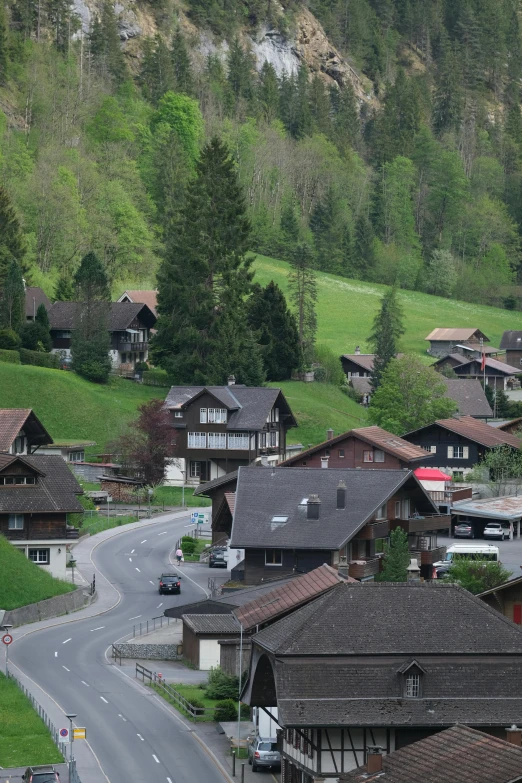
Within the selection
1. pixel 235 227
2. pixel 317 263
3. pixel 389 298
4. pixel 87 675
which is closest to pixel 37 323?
pixel 235 227

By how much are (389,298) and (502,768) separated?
12622 centimetres

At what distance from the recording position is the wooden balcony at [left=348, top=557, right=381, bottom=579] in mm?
63153

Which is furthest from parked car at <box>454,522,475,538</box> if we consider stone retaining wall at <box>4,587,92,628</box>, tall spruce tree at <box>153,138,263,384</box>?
Result: tall spruce tree at <box>153,138,263,384</box>

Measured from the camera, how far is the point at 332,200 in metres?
197

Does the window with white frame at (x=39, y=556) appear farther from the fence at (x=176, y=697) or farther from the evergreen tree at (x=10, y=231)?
the evergreen tree at (x=10, y=231)

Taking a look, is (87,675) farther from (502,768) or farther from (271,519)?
(502,768)

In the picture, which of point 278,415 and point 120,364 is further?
point 120,364

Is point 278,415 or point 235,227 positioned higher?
point 235,227

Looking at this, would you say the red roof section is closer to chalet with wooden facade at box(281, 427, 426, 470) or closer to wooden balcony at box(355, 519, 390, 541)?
wooden balcony at box(355, 519, 390, 541)

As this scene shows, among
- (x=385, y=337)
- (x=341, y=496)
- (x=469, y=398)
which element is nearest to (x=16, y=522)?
(x=341, y=496)

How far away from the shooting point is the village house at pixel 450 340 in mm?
160125

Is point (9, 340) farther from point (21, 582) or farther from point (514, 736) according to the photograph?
point (514, 736)

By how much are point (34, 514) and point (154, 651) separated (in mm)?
15051

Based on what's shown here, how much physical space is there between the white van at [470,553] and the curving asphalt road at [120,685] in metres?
11.8
